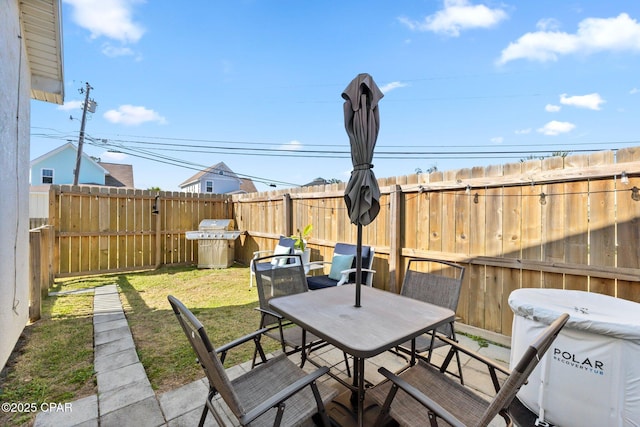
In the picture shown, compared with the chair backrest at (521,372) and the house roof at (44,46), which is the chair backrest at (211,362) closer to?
the chair backrest at (521,372)

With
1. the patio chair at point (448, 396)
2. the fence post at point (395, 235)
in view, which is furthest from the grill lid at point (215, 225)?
the patio chair at point (448, 396)

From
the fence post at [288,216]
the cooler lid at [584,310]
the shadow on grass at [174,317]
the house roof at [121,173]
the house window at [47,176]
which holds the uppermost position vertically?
A: the house roof at [121,173]

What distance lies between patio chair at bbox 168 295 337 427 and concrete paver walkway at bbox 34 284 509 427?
0.31 meters

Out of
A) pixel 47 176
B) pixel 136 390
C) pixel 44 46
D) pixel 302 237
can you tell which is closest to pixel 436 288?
pixel 136 390

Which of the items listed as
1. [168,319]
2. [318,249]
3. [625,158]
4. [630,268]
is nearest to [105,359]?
[168,319]

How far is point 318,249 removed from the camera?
539 cm

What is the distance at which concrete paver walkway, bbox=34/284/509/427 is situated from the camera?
5.90 feet

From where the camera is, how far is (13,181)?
2602 millimetres

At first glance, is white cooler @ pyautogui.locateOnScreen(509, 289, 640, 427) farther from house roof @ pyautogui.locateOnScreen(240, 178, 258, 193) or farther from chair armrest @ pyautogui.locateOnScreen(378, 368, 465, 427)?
house roof @ pyautogui.locateOnScreen(240, 178, 258, 193)

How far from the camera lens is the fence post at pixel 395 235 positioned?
3811 mm

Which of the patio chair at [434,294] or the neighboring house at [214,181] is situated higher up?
the neighboring house at [214,181]

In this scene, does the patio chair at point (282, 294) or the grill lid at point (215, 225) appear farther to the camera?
the grill lid at point (215, 225)

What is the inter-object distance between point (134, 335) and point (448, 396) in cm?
328

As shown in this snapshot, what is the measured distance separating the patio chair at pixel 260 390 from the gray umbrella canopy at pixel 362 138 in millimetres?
1100
